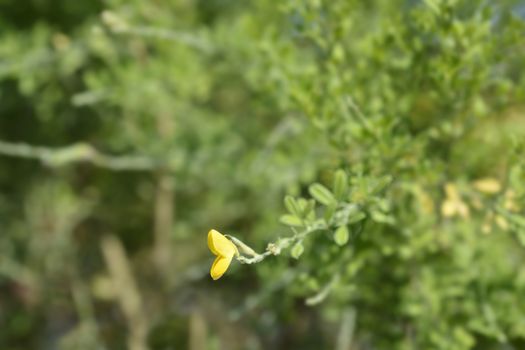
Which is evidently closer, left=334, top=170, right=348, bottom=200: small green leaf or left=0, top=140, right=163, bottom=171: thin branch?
left=334, top=170, right=348, bottom=200: small green leaf

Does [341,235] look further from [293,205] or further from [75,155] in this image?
[75,155]

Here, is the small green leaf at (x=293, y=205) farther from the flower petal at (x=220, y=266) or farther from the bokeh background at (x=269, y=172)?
the flower petal at (x=220, y=266)

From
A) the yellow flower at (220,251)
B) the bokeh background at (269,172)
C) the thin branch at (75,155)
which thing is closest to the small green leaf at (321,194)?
the bokeh background at (269,172)

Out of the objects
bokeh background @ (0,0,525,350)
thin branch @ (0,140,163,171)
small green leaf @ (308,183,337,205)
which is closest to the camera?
small green leaf @ (308,183,337,205)

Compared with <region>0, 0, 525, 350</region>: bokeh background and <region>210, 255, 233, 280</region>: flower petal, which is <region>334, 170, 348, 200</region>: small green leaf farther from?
<region>210, 255, 233, 280</region>: flower petal

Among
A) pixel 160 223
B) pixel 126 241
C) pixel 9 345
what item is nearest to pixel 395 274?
pixel 160 223

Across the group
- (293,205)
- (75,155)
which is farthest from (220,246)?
(75,155)

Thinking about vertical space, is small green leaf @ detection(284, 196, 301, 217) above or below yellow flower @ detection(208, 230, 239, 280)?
above

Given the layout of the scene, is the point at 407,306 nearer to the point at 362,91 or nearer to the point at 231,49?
the point at 362,91

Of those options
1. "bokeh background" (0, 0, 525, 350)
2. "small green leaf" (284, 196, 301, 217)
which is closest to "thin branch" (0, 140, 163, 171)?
"bokeh background" (0, 0, 525, 350)
